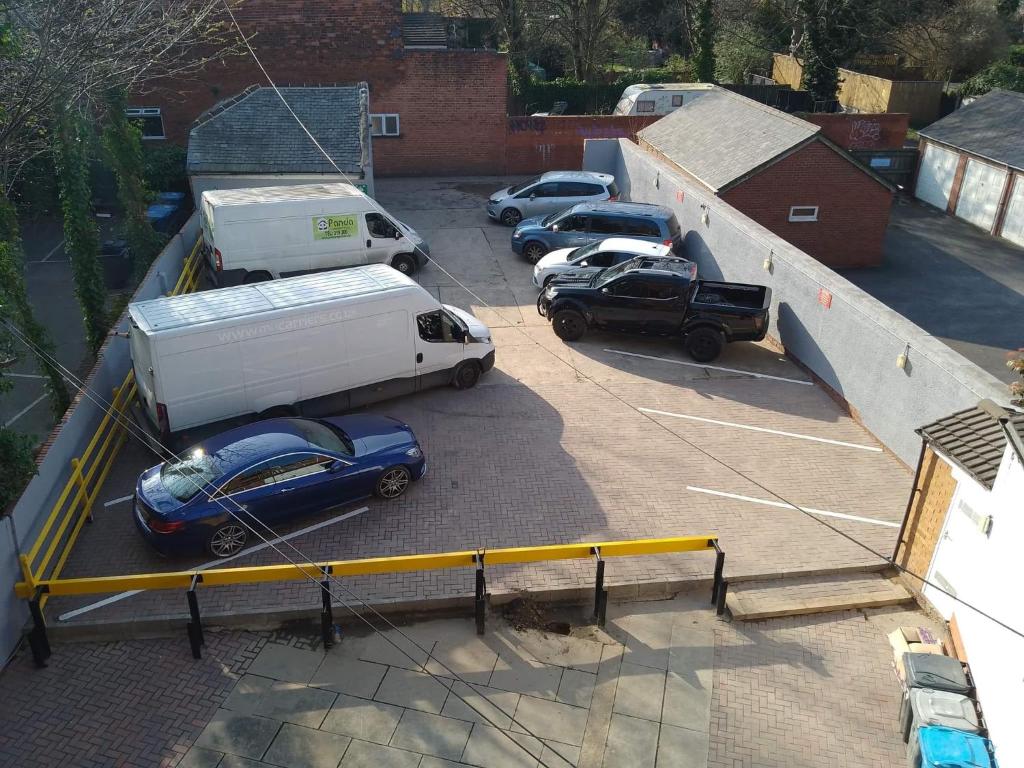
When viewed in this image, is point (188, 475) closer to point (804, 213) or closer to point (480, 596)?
point (480, 596)

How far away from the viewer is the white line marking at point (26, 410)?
564 inches

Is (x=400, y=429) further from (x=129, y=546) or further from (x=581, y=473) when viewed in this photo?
(x=129, y=546)

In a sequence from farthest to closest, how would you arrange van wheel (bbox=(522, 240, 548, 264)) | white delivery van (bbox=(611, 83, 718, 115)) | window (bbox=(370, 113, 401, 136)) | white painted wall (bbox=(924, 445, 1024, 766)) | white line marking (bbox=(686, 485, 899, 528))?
white delivery van (bbox=(611, 83, 718, 115)), window (bbox=(370, 113, 401, 136)), van wheel (bbox=(522, 240, 548, 264)), white line marking (bbox=(686, 485, 899, 528)), white painted wall (bbox=(924, 445, 1024, 766))

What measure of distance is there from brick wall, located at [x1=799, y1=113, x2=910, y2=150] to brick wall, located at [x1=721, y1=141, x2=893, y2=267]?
36.1ft

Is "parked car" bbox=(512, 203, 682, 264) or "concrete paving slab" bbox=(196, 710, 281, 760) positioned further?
"parked car" bbox=(512, 203, 682, 264)

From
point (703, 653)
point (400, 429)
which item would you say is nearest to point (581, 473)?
point (400, 429)

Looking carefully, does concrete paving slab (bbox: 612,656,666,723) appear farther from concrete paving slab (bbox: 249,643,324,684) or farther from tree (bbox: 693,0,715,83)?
tree (bbox: 693,0,715,83)

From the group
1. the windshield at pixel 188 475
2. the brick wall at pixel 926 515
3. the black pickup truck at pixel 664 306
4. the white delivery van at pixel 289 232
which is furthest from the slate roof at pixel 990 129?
the windshield at pixel 188 475

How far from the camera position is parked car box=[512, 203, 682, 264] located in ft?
64.2

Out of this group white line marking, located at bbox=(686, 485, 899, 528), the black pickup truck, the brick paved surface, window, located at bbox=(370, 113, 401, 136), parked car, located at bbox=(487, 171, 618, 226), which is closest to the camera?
the brick paved surface

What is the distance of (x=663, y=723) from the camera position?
8.44 metres

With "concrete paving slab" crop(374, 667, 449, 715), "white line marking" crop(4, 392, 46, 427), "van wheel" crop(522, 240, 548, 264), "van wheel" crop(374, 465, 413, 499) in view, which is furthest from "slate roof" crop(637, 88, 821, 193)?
"white line marking" crop(4, 392, 46, 427)

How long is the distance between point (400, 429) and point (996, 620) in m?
7.56

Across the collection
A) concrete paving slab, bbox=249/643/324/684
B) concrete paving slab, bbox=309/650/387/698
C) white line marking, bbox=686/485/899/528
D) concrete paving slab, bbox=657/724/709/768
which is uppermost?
white line marking, bbox=686/485/899/528
